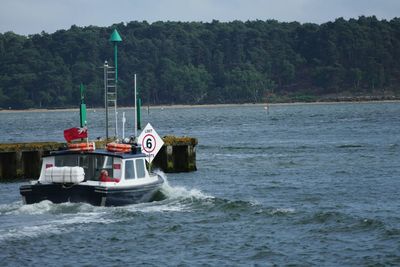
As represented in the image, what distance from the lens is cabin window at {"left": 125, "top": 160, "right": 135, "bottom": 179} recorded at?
39219mm

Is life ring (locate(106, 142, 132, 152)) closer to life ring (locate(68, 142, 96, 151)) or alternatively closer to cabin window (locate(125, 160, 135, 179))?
cabin window (locate(125, 160, 135, 179))

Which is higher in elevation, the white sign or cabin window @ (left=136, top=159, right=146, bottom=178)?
the white sign

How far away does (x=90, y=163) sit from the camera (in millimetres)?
38906

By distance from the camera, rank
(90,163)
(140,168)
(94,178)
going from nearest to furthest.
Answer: (94,178) < (90,163) < (140,168)

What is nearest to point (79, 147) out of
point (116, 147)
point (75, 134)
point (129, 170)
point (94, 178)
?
point (75, 134)

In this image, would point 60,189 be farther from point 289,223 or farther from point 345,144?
point 345,144

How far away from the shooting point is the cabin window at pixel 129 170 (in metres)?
39.2

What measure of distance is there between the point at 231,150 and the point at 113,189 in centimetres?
4004

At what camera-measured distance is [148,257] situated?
30.8 metres

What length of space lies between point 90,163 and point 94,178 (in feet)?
2.04

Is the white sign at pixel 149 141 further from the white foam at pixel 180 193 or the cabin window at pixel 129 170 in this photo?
the cabin window at pixel 129 170

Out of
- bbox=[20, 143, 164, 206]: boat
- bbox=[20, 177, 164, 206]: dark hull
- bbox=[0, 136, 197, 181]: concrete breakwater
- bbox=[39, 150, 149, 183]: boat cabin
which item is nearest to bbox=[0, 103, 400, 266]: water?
bbox=[20, 177, 164, 206]: dark hull

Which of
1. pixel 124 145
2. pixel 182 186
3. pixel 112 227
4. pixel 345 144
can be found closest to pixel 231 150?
pixel 345 144

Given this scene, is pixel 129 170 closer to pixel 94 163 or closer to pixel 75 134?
pixel 94 163
